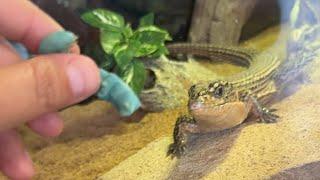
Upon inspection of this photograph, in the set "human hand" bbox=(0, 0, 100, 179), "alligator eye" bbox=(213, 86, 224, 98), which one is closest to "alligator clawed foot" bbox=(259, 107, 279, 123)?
"alligator eye" bbox=(213, 86, 224, 98)

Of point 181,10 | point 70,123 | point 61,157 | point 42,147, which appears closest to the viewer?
point 61,157

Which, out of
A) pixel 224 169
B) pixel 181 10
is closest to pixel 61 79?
pixel 224 169

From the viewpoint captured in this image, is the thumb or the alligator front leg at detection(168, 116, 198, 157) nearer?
the thumb

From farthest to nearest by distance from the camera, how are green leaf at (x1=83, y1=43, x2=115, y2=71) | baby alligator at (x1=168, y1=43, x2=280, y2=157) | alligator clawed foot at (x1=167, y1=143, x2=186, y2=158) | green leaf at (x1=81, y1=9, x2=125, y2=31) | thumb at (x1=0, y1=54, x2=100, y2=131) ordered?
1. green leaf at (x1=83, y1=43, x2=115, y2=71)
2. green leaf at (x1=81, y1=9, x2=125, y2=31)
3. alligator clawed foot at (x1=167, y1=143, x2=186, y2=158)
4. baby alligator at (x1=168, y1=43, x2=280, y2=157)
5. thumb at (x1=0, y1=54, x2=100, y2=131)

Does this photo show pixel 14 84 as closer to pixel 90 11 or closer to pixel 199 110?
pixel 199 110

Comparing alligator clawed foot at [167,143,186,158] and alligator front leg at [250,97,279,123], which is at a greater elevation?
alligator front leg at [250,97,279,123]

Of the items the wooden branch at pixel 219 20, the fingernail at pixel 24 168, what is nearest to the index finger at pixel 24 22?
the fingernail at pixel 24 168

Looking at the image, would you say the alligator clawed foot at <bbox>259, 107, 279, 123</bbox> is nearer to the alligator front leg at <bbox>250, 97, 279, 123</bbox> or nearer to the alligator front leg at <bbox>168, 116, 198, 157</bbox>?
the alligator front leg at <bbox>250, 97, 279, 123</bbox>

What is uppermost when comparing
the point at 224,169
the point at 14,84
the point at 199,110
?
the point at 14,84
